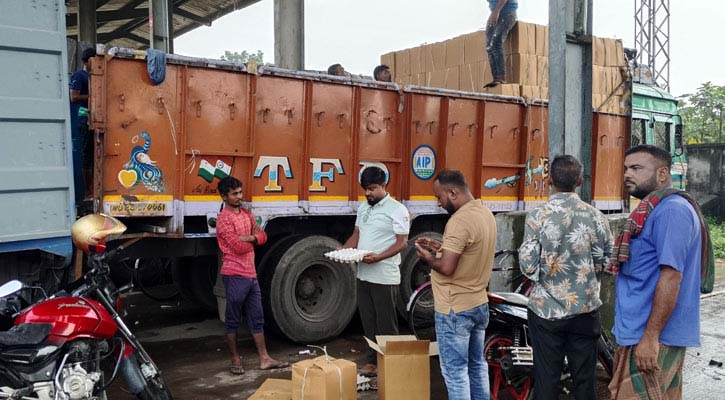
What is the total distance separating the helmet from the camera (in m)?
3.68

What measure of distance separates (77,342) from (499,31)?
19.6ft

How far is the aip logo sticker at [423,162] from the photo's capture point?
262 inches

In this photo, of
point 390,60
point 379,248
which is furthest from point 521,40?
point 379,248

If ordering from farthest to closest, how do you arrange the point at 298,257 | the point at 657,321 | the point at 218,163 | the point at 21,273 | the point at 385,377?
1. the point at 298,257
2. the point at 218,163
3. the point at 21,273
4. the point at 385,377
5. the point at 657,321

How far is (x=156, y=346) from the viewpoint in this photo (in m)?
6.11

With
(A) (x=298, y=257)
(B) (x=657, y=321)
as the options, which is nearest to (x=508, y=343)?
(B) (x=657, y=321)

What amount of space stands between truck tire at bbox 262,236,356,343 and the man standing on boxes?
1.07 meters

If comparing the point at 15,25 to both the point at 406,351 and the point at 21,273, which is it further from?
the point at 406,351

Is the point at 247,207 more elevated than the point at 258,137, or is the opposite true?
the point at 258,137

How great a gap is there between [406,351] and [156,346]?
10.1 feet

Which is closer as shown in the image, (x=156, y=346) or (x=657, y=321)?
(x=657, y=321)

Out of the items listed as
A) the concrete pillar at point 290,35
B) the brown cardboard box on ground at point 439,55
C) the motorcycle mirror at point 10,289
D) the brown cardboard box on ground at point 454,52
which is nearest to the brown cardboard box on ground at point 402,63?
the brown cardboard box on ground at point 439,55

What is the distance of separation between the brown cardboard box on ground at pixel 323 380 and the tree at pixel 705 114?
76.5 ft

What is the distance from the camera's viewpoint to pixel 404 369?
4.00 m
